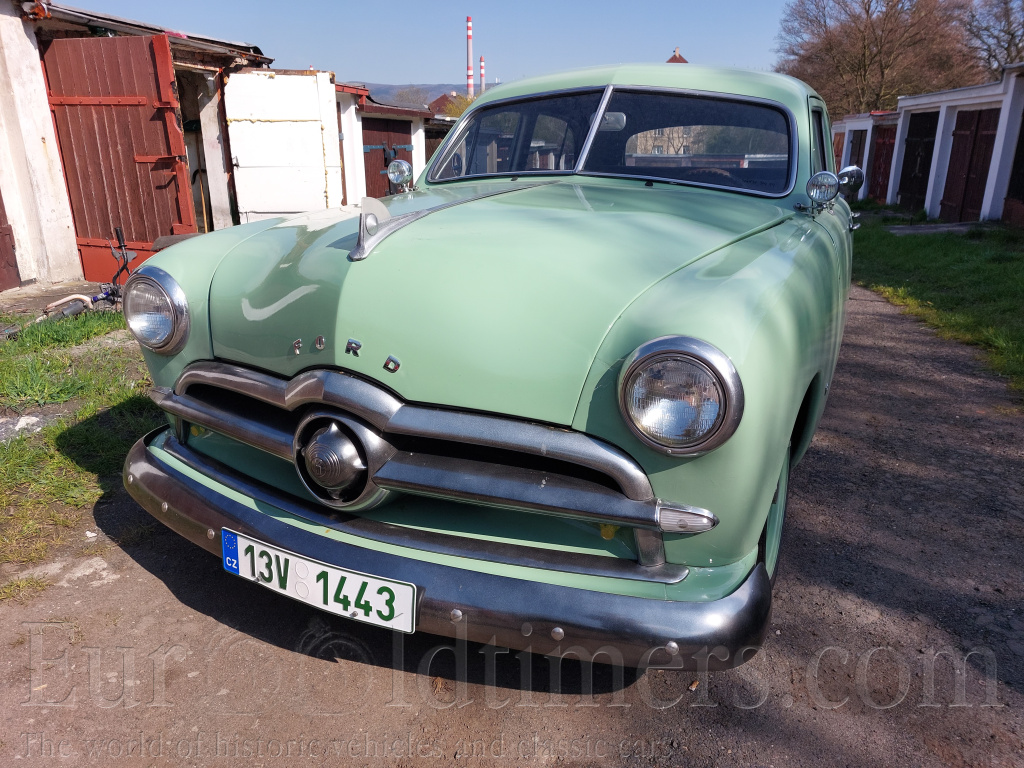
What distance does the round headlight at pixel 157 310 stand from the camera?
2.13 metres

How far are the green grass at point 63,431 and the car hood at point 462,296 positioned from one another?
1348 mm

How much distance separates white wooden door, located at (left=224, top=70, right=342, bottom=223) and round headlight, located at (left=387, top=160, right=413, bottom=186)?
4.83 m

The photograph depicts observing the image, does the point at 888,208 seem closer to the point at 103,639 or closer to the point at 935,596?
the point at 935,596

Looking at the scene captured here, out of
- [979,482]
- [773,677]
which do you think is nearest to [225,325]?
[773,677]

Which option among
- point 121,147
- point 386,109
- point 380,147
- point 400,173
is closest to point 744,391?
point 400,173

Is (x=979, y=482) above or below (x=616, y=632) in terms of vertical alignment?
below

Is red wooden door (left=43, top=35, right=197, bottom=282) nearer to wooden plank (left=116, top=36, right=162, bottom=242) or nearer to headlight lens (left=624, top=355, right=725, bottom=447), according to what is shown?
wooden plank (left=116, top=36, right=162, bottom=242)

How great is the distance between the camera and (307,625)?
2.28 m

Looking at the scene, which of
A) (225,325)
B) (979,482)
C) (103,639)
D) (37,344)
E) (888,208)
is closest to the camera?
(225,325)

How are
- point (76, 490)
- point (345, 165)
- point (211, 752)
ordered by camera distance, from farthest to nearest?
point (345, 165) → point (76, 490) → point (211, 752)

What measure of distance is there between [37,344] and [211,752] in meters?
3.87

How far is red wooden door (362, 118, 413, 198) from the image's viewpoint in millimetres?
14336

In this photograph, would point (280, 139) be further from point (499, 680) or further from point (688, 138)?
point (499, 680)

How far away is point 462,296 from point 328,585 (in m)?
0.75
